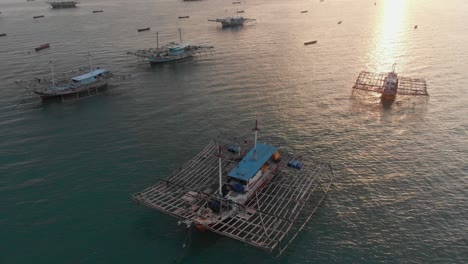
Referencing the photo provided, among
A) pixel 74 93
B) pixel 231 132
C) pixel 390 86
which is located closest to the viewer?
pixel 231 132

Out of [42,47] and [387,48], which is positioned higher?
[42,47]

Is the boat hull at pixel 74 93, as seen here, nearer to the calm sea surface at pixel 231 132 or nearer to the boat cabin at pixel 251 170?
the calm sea surface at pixel 231 132

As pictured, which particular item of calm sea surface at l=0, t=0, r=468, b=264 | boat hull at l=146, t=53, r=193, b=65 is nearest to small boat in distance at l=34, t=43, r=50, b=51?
calm sea surface at l=0, t=0, r=468, b=264

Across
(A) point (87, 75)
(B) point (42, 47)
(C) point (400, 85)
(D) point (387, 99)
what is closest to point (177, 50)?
(A) point (87, 75)

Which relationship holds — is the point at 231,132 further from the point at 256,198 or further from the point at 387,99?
the point at 387,99

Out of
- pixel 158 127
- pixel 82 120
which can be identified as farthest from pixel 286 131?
pixel 82 120

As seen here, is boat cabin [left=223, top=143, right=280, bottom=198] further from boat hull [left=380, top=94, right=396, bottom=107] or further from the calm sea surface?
boat hull [left=380, top=94, right=396, bottom=107]

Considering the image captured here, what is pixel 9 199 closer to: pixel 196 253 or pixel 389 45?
pixel 196 253
